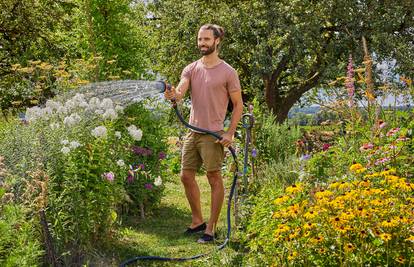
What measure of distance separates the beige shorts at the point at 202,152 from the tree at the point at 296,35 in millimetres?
8885

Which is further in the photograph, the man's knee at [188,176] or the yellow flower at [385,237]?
the man's knee at [188,176]

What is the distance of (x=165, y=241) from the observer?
5.06 meters

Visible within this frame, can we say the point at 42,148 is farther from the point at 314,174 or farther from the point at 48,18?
the point at 48,18

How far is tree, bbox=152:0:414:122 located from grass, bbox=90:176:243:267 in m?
8.05

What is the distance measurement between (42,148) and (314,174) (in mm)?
2478

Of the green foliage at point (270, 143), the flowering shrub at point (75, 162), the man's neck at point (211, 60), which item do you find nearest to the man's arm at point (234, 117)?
the man's neck at point (211, 60)

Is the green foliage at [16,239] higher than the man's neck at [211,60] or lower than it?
lower

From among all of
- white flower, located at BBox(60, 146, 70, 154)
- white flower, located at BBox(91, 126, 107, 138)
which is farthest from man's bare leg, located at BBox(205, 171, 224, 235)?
white flower, located at BBox(60, 146, 70, 154)

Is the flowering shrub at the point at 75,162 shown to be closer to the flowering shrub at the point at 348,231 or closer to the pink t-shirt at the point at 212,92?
the pink t-shirt at the point at 212,92

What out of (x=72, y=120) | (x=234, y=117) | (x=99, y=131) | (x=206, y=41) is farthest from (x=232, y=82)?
(x=72, y=120)

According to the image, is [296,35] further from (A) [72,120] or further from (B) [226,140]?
(A) [72,120]

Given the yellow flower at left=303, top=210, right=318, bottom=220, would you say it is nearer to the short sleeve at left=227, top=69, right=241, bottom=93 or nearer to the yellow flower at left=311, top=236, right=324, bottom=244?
the yellow flower at left=311, top=236, right=324, bottom=244

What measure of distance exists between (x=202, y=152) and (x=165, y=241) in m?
0.88

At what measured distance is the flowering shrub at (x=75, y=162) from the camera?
3936 millimetres
